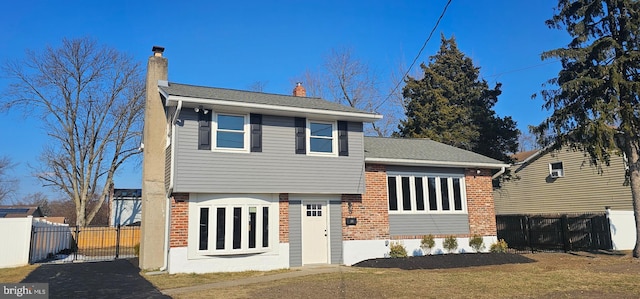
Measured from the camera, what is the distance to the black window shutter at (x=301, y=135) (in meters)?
14.0

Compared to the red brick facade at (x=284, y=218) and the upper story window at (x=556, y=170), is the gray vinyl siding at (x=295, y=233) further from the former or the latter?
the upper story window at (x=556, y=170)

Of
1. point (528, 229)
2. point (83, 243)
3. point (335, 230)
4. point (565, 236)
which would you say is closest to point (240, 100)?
point (335, 230)

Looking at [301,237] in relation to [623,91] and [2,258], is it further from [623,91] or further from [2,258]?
[623,91]

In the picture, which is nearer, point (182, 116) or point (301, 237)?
point (182, 116)

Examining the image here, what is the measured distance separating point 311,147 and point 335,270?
3.89 metres

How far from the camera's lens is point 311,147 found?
14.2m

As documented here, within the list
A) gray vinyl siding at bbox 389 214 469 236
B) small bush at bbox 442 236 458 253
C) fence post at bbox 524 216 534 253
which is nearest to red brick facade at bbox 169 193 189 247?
gray vinyl siding at bbox 389 214 469 236

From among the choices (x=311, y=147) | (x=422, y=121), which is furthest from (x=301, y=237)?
(x=422, y=121)

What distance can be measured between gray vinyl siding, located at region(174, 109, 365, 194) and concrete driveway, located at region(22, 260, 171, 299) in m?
2.75

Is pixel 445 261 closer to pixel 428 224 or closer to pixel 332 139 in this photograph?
pixel 428 224

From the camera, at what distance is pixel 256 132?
13.5 metres

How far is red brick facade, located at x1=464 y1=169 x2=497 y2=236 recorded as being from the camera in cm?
1656

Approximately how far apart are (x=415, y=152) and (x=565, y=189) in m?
12.5

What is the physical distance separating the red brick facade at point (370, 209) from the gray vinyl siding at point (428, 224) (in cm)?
42
